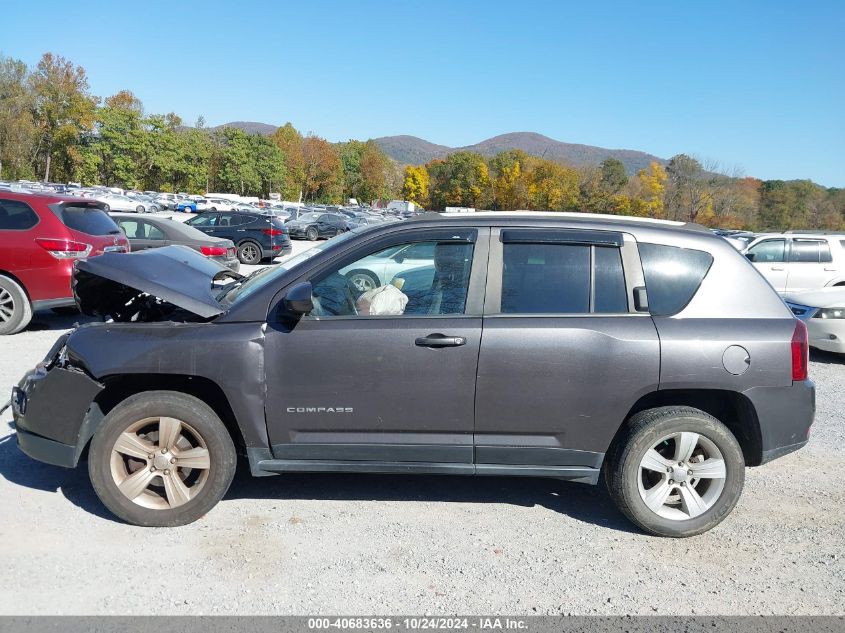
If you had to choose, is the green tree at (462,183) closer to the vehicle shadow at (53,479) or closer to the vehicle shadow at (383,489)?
the vehicle shadow at (383,489)

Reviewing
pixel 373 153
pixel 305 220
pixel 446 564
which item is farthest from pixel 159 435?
pixel 373 153

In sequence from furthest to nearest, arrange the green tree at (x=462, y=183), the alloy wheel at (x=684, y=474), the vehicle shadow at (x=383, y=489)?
1. the green tree at (x=462, y=183)
2. the vehicle shadow at (x=383, y=489)
3. the alloy wheel at (x=684, y=474)

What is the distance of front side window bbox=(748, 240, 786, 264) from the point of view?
1312 cm

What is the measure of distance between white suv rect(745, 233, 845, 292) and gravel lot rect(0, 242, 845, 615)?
9.72 metres

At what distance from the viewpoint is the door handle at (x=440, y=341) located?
351cm

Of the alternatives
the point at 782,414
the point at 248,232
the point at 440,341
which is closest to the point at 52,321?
the point at 440,341

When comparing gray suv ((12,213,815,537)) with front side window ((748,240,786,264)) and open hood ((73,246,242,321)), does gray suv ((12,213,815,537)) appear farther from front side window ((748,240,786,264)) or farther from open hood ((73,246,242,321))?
front side window ((748,240,786,264))

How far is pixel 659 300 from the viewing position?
367 cm

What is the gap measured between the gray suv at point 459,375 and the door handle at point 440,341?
0.04 feet

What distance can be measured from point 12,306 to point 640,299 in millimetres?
7856

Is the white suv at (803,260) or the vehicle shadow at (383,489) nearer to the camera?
the vehicle shadow at (383,489)

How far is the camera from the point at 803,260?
1297 cm

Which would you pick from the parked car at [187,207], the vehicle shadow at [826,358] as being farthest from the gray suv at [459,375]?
the parked car at [187,207]

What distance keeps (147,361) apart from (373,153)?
136936 millimetres
